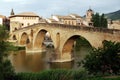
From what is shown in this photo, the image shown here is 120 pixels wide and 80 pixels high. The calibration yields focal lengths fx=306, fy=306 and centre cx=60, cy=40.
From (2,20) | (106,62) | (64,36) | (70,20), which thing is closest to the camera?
(106,62)

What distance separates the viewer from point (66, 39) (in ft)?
136

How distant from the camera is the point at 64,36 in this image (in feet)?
138

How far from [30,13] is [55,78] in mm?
62245

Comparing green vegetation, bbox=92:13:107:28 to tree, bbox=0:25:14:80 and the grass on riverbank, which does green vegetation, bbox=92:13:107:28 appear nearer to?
tree, bbox=0:25:14:80

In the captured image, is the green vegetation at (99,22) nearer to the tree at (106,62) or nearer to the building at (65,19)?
the building at (65,19)

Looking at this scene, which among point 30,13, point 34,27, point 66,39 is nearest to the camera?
point 66,39

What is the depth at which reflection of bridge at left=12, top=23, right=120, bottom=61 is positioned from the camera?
1319 inches

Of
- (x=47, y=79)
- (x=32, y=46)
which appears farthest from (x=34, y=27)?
(x=47, y=79)

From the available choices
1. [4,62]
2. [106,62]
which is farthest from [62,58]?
[106,62]

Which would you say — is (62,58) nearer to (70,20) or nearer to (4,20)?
(70,20)

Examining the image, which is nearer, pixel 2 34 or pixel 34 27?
pixel 2 34

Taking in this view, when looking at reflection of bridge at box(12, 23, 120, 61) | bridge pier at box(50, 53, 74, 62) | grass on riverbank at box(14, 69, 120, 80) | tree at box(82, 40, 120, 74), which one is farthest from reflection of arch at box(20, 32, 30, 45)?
tree at box(82, 40, 120, 74)

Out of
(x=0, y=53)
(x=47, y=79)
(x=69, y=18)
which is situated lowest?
(x=47, y=79)

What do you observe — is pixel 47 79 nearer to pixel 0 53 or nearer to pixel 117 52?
pixel 0 53
